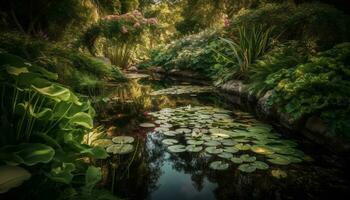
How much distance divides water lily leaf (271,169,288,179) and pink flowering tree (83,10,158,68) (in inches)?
268

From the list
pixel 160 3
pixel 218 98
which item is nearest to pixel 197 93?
pixel 218 98

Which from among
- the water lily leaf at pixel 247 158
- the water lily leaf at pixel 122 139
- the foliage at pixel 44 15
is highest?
the foliage at pixel 44 15

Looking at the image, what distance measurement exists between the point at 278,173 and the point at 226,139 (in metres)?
0.73

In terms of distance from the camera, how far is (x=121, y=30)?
26.2ft

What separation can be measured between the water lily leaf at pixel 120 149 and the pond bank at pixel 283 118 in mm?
1856

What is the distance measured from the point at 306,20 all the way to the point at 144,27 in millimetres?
4730

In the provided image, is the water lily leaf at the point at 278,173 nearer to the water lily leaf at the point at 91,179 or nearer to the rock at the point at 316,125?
the rock at the point at 316,125

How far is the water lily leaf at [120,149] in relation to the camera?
226cm

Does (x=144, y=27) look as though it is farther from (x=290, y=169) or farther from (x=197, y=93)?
(x=290, y=169)

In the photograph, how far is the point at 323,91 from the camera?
269cm

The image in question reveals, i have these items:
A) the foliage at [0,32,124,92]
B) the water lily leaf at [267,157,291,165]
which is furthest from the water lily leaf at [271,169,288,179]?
the foliage at [0,32,124,92]

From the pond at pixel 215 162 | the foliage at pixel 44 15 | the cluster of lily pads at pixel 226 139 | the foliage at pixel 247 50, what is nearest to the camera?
the pond at pixel 215 162

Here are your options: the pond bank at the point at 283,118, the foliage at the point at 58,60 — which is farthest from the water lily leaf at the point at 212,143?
the foliage at the point at 58,60

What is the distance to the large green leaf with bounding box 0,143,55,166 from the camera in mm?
1094
